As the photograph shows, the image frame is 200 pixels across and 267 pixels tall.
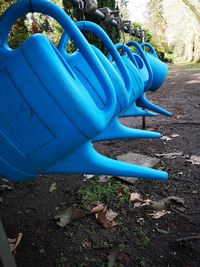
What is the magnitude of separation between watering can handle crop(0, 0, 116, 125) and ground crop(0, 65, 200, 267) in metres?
0.88

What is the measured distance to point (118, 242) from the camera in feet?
4.85

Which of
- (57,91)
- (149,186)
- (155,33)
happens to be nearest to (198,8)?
(155,33)

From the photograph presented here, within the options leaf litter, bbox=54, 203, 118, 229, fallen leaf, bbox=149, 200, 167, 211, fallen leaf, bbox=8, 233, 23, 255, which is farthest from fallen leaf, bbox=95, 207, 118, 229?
fallen leaf, bbox=8, 233, 23, 255

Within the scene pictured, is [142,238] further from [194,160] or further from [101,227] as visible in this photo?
[194,160]

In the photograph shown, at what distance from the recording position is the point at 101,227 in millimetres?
1596

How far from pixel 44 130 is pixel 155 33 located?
20677 mm

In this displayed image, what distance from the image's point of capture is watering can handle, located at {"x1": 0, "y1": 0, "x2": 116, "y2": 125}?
26.8 inches

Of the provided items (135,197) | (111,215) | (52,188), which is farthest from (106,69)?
(52,188)

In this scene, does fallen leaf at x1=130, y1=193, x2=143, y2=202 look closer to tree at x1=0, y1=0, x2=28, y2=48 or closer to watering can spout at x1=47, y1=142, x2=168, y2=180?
watering can spout at x1=47, y1=142, x2=168, y2=180

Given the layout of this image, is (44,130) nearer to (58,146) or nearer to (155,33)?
(58,146)

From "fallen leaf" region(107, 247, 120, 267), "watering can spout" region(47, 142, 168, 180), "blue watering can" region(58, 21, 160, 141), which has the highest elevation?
"blue watering can" region(58, 21, 160, 141)

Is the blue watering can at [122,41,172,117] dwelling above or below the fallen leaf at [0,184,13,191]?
above

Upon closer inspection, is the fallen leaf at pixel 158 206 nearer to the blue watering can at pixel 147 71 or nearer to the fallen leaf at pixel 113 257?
the fallen leaf at pixel 113 257

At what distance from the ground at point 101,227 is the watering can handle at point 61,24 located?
2.89 ft
